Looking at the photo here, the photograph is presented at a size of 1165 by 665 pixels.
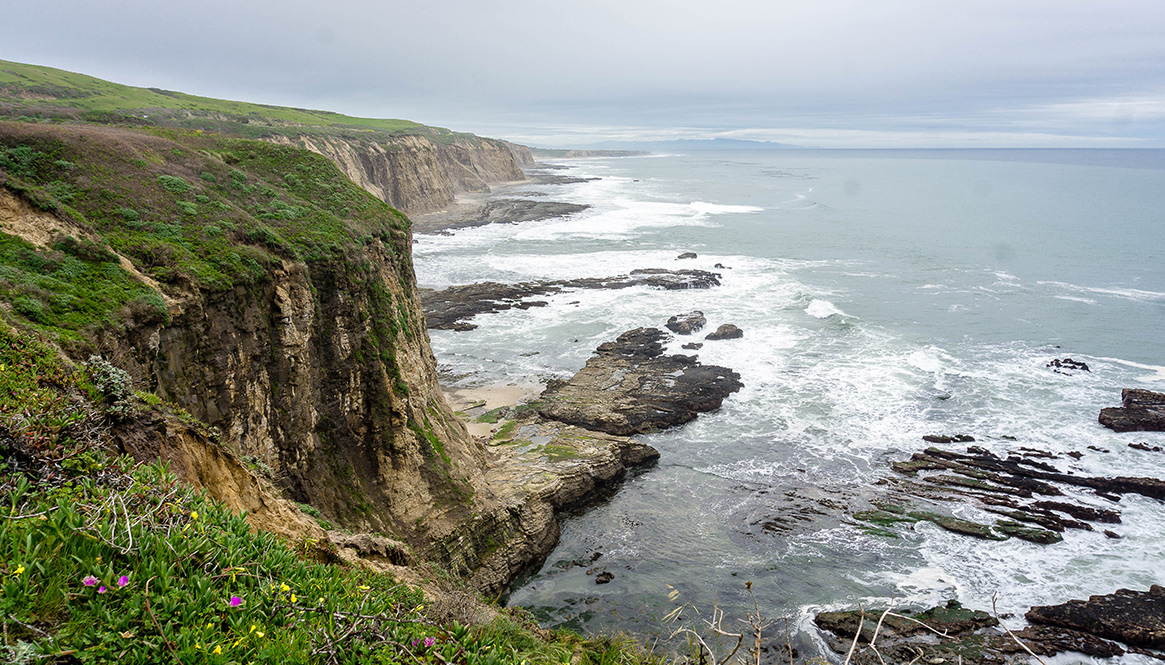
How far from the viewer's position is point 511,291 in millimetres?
45469

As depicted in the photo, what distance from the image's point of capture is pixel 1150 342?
3641cm

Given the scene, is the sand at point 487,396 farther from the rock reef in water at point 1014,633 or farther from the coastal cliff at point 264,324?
the rock reef in water at point 1014,633

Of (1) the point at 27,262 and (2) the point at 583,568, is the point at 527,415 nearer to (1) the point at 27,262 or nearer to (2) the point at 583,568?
(2) the point at 583,568

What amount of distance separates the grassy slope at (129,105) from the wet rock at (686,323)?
34.4 m

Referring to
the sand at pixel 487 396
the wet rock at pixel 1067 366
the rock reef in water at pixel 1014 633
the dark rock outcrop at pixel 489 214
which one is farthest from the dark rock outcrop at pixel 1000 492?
the dark rock outcrop at pixel 489 214

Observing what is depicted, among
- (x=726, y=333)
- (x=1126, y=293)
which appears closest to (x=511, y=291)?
(x=726, y=333)

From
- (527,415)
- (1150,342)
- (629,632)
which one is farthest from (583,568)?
(1150,342)

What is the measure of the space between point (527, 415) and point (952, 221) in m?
79.7

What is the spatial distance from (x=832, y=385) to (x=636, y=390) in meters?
9.95

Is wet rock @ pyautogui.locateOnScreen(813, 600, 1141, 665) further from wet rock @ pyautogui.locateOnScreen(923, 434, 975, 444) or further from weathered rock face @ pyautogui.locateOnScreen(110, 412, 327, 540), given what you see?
weathered rock face @ pyautogui.locateOnScreen(110, 412, 327, 540)

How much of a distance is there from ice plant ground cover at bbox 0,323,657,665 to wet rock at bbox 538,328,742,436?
65.8 feet

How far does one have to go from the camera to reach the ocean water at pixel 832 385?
59.0ft

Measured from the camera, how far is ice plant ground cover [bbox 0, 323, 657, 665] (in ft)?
13.7

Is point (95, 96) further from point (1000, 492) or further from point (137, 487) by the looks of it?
point (1000, 492)
